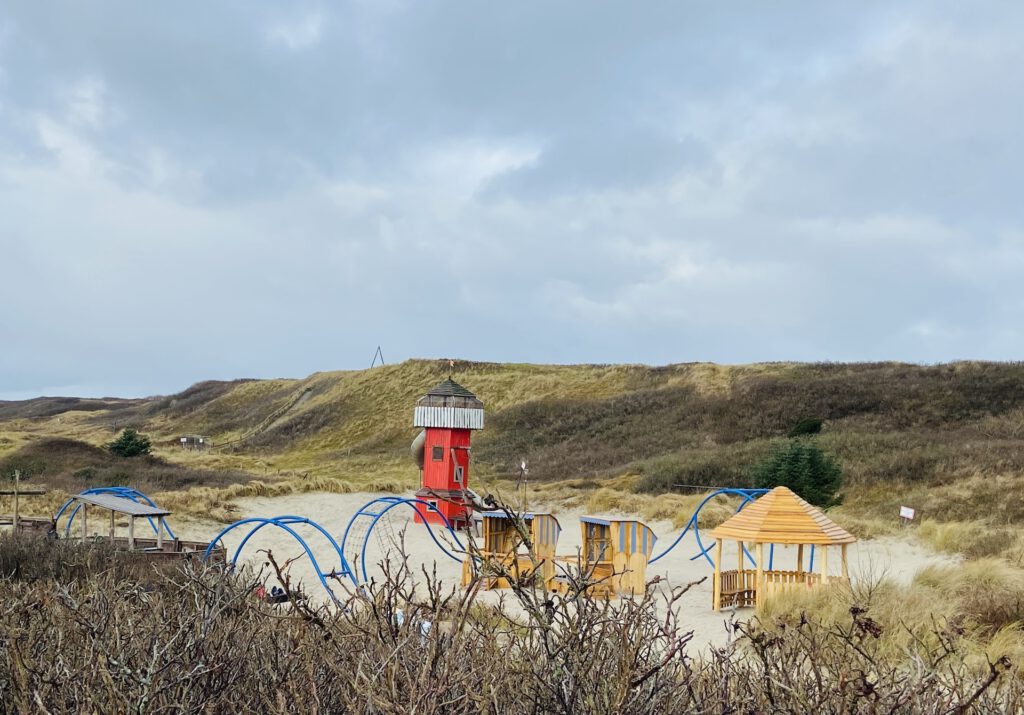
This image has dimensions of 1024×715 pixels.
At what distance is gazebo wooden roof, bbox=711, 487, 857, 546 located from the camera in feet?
40.9

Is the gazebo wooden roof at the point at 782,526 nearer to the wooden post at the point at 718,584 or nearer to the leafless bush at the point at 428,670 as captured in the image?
the wooden post at the point at 718,584

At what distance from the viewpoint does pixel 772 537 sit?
12.5m

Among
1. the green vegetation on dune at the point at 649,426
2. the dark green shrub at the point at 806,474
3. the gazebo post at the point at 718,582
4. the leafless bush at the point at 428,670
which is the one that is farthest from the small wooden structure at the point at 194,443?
the leafless bush at the point at 428,670

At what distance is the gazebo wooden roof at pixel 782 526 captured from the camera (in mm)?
12461

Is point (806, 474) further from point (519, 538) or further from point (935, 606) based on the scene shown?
point (935, 606)

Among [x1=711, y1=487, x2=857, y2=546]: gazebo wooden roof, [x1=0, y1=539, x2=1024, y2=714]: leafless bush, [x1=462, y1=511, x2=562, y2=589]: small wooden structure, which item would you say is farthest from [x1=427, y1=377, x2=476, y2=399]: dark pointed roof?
[x1=0, y1=539, x2=1024, y2=714]: leafless bush

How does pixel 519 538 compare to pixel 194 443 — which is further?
pixel 194 443

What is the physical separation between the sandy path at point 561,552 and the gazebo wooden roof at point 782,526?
66 cm

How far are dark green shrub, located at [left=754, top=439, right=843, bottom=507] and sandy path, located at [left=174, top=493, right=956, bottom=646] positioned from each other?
262cm

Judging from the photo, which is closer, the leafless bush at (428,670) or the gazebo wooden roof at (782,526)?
the leafless bush at (428,670)

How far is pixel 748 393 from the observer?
43.8 metres

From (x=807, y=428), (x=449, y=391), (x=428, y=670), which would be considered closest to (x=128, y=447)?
(x=449, y=391)

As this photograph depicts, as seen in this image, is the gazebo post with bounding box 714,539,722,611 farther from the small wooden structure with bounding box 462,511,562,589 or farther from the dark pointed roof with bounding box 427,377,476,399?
the dark pointed roof with bounding box 427,377,476,399

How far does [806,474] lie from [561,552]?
284 inches
